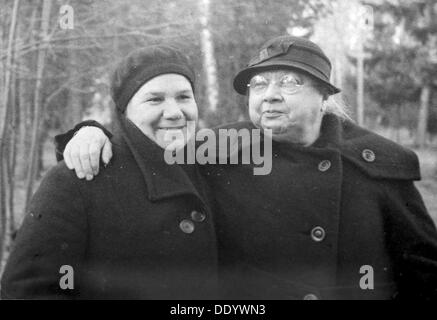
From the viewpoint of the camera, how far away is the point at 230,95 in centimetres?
222

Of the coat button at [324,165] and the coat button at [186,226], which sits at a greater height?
the coat button at [324,165]

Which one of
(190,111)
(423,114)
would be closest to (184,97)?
(190,111)

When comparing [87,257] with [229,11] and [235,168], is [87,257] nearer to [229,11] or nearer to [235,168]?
[235,168]

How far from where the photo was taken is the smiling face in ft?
4.64

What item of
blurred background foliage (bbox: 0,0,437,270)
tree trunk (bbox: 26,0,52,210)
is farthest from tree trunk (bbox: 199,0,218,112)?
tree trunk (bbox: 26,0,52,210)

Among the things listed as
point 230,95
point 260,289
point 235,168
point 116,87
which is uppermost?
point 230,95

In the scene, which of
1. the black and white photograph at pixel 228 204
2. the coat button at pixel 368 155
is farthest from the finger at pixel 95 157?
the coat button at pixel 368 155

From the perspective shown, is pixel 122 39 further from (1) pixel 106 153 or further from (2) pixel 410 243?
(2) pixel 410 243

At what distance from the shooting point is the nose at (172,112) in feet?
4.29

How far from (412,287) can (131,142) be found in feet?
2.95

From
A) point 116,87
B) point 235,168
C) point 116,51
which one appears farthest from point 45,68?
point 235,168

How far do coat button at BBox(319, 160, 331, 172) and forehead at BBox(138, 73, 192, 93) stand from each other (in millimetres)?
448

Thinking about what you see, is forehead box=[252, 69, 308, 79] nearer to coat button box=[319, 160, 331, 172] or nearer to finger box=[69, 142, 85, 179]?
coat button box=[319, 160, 331, 172]

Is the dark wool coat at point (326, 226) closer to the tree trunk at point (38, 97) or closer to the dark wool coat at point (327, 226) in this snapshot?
the dark wool coat at point (327, 226)
